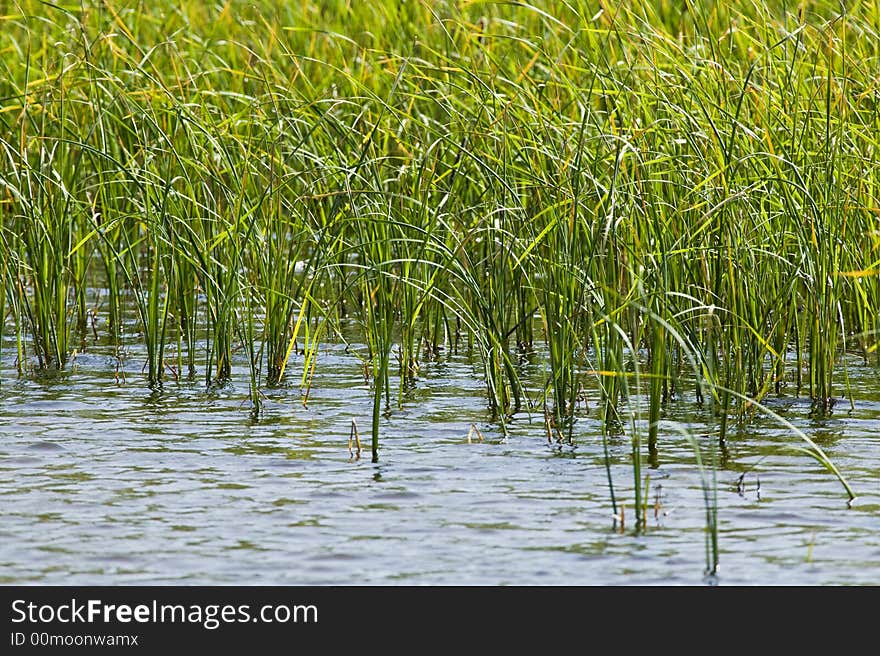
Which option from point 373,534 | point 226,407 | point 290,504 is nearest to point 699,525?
point 373,534

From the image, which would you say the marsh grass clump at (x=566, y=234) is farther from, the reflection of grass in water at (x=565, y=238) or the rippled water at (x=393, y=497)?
the rippled water at (x=393, y=497)

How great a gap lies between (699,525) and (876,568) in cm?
57

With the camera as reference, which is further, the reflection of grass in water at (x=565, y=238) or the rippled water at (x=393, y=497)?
the reflection of grass in water at (x=565, y=238)

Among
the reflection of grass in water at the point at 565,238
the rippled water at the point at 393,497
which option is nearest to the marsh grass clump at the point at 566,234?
the reflection of grass in water at the point at 565,238

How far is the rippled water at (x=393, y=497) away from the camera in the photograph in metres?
4.37

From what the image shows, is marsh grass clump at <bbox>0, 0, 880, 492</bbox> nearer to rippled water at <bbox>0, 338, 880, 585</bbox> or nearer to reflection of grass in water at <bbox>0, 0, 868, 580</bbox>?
reflection of grass in water at <bbox>0, 0, 868, 580</bbox>

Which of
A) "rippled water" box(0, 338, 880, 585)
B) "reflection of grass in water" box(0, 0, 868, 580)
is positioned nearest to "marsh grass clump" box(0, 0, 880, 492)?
"reflection of grass in water" box(0, 0, 868, 580)

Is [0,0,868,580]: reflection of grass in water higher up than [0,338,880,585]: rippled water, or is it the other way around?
[0,0,868,580]: reflection of grass in water

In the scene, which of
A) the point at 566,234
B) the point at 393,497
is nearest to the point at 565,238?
the point at 566,234

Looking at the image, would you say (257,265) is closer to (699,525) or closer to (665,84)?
(665,84)

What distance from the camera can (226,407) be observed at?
6.23 meters

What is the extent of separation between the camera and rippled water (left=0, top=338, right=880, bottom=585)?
4367 millimetres

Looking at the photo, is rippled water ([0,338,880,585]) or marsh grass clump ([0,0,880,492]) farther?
marsh grass clump ([0,0,880,492])

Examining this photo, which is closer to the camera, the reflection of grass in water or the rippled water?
the rippled water
